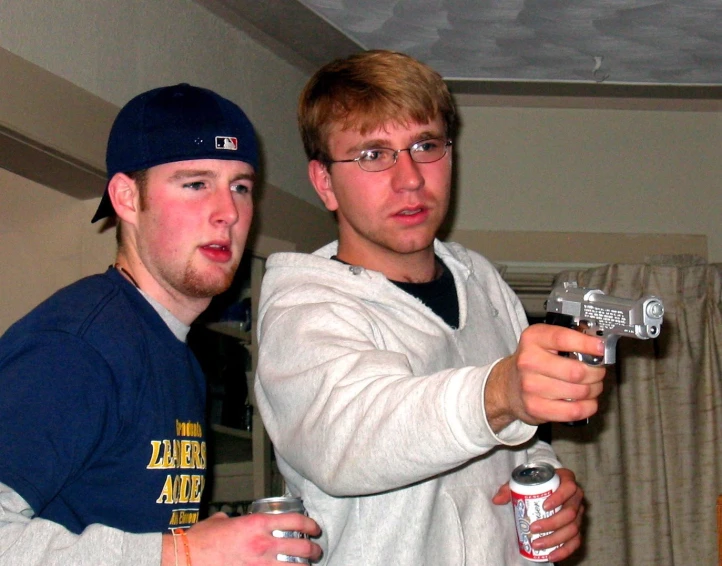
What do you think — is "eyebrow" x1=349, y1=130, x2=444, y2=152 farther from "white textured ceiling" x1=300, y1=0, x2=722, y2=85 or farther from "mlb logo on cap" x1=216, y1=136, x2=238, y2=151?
"white textured ceiling" x1=300, y1=0, x2=722, y2=85

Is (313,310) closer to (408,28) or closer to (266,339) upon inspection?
(266,339)

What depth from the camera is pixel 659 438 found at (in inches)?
124

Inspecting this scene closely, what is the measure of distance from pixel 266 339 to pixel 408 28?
4.79 feet

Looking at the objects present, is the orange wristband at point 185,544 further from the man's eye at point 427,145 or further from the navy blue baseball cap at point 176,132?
the man's eye at point 427,145

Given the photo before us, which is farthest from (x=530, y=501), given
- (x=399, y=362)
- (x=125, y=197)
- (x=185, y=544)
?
(x=125, y=197)

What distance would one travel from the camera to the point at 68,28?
2.05 metres

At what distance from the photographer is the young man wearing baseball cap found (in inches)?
43.7

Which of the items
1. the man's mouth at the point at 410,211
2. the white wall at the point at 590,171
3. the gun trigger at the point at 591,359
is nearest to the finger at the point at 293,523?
the gun trigger at the point at 591,359

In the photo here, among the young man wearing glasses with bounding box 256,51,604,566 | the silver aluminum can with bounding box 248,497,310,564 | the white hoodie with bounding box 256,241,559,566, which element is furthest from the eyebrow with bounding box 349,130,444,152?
the silver aluminum can with bounding box 248,497,310,564

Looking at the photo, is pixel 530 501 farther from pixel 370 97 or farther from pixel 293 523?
pixel 370 97

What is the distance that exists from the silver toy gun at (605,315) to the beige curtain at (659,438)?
2.05m

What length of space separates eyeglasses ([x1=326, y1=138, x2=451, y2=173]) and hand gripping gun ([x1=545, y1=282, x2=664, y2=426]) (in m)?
0.50

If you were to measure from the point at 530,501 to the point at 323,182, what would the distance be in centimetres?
69

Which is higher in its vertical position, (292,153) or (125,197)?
(292,153)
